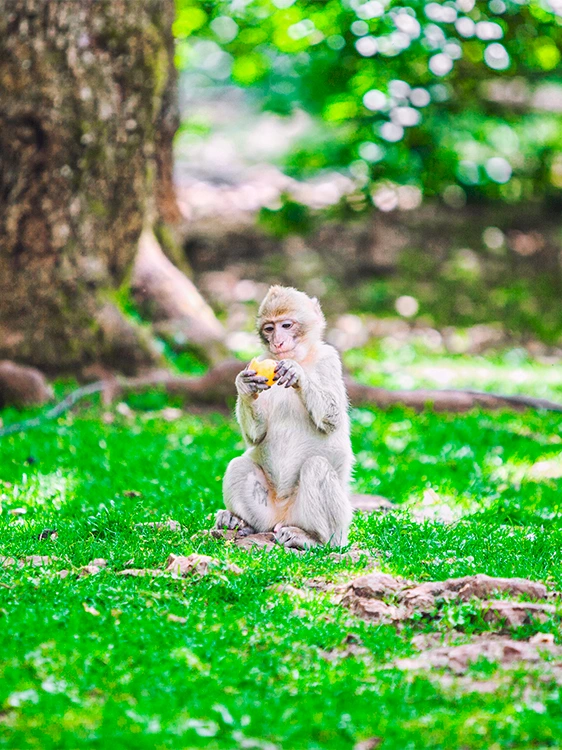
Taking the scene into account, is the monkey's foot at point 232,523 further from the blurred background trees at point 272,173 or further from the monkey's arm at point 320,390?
the blurred background trees at point 272,173

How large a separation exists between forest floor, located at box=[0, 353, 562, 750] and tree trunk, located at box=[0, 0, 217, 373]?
3.11m

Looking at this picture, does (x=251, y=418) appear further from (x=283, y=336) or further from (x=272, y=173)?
(x=272, y=173)

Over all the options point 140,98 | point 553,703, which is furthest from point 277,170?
point 553,703

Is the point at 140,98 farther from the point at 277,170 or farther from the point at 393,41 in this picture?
the point at 277,170

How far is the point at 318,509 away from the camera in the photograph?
5.36 m

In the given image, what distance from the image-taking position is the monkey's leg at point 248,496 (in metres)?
5.62

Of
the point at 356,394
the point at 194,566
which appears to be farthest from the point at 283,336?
the point at 356,394

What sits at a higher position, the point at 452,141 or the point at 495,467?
the point at 452,141

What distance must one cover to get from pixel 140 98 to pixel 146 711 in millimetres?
8058

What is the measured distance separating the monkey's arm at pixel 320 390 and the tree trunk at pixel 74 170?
524cm

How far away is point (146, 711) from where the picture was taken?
338cm

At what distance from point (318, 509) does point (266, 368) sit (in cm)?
88

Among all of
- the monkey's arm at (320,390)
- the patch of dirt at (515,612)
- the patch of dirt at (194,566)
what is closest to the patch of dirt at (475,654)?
the patch of dirt at (515,612)

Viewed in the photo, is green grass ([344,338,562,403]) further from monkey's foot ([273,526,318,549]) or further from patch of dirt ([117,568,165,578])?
patch of dirt ([117,568,165,578])
